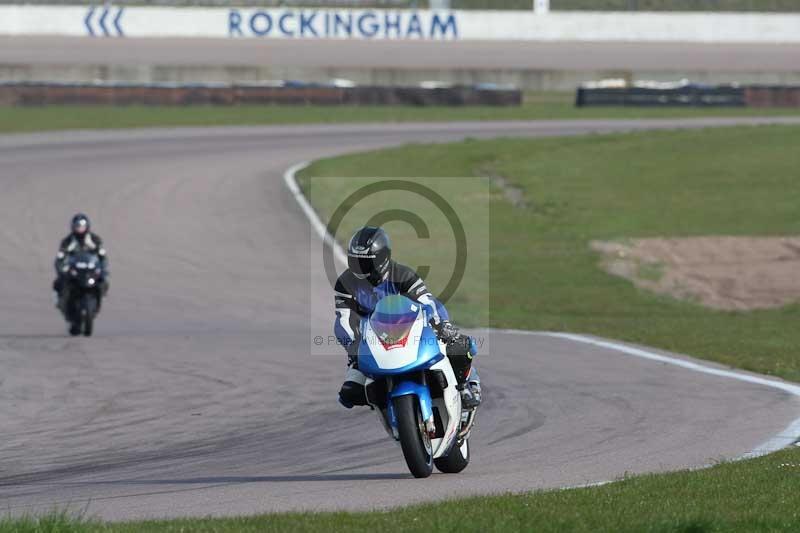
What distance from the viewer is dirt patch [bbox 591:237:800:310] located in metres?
22.5

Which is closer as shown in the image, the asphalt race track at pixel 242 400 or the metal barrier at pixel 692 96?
the asphalt race track at pixel 242 400

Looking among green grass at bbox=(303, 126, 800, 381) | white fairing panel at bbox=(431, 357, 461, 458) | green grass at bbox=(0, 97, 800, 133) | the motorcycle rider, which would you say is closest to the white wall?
green grass at bbox=(0, 97, 800, 133)

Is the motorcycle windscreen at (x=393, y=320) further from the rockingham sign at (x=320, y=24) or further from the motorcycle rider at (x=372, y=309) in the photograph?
the rockingham sign at (x=320, y=24)

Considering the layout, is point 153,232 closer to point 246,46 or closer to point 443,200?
point 443,200

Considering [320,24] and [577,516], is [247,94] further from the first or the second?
[577,516]

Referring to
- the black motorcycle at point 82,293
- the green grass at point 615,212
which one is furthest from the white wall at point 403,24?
the black motorcycle at point 82,293

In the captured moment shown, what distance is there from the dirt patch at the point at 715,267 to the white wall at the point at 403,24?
132 feet

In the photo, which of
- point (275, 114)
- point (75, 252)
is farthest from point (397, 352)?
point (275, 114)

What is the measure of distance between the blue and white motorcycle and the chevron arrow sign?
185 feet

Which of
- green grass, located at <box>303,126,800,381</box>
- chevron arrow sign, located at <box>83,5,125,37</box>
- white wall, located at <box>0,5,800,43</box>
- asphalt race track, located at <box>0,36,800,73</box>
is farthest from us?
white wall, located at <box>0,5,800,43</box>

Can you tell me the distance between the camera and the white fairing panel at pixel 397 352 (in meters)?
9.04

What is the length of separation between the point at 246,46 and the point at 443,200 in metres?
35.1

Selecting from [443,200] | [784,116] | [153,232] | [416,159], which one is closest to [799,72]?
[784,116]

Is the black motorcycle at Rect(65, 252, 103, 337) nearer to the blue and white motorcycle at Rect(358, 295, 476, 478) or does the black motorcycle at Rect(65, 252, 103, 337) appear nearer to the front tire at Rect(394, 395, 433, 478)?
the blue and white motorcycle at Rect(358, 295, 476, 478)
